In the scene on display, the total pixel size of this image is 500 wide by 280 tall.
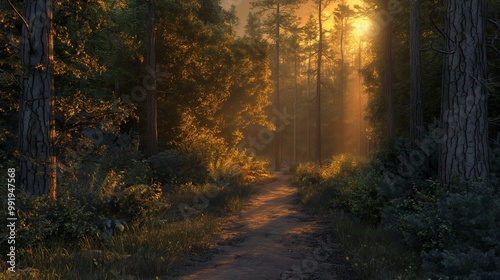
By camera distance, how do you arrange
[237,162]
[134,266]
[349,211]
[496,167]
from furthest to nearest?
[237,162] < [349,211] < [496,167] < [134,266]

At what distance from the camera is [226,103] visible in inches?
913

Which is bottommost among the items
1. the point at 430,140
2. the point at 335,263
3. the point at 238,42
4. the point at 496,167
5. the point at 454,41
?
the point at 335,263

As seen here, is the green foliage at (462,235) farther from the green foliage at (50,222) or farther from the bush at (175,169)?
A: the bush at (175,169)

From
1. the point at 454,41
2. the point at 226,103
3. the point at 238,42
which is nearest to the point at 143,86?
the point at 226,103

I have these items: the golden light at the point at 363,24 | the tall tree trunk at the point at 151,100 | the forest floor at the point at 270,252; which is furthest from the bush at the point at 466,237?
the golden light at the point at 363,24

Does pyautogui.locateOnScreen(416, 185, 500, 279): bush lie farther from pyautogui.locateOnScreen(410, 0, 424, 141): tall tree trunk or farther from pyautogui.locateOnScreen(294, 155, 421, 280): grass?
pyautogui.locateOnScreen(410, 0, 424, 141): tall tree trunk

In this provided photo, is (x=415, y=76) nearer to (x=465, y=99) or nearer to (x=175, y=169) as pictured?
(x=465, y=99)

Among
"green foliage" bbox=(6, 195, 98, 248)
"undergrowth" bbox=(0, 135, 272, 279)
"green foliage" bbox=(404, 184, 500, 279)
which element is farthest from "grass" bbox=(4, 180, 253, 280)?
"green foliage" bbox=(404, 184, 500, 279)

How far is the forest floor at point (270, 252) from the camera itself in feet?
18.7

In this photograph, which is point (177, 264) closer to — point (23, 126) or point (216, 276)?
point (216, 276)

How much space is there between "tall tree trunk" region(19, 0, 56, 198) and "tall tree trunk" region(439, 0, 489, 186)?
7.70 m

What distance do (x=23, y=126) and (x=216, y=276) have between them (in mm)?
4742

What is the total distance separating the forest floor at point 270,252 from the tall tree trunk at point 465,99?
2800mm

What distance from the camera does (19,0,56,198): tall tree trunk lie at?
22.7 ft
